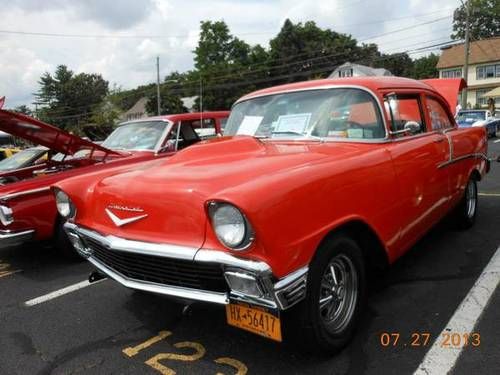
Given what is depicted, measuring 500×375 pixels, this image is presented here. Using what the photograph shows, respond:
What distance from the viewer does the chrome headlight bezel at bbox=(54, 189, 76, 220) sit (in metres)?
3.11

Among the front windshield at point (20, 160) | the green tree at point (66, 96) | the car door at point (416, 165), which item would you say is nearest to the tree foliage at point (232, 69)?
the green tree at point (66, 96)

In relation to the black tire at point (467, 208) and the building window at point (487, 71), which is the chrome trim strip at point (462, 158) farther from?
the building window at point (487, 71)

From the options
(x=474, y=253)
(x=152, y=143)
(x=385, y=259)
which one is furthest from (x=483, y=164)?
(x=152, y=143)

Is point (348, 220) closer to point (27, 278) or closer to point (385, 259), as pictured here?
point (385, 259)

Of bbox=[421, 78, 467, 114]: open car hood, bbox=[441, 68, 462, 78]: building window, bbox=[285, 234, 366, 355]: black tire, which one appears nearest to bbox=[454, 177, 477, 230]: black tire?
bbox=[285, 234, 366, 355]: black tire

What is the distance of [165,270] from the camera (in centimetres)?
243

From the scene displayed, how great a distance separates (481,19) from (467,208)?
237 ft

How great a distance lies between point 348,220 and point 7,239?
3530 mm

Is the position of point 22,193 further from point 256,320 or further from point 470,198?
point 470,198

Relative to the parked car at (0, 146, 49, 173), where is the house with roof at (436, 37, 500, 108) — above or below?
above

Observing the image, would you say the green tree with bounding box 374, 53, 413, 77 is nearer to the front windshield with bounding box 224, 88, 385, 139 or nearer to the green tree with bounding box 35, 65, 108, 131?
the green tree with bounding box 35, 65, 108, 131

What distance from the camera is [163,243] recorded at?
2396mm

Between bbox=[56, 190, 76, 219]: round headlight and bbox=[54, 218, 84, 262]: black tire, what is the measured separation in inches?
63.2

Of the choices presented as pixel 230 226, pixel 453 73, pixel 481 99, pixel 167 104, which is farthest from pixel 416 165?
pixel 167 104
